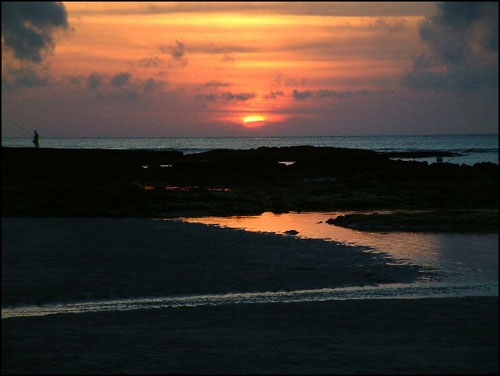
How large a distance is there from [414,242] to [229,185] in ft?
108

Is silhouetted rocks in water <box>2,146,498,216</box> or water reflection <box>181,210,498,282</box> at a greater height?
silhouetted rocks in water <box>2,146,498,216</box>

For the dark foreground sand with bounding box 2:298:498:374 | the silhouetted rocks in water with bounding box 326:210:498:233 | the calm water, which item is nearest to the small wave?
the calm water

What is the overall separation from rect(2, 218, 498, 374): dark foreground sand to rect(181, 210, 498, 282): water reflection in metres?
1.55

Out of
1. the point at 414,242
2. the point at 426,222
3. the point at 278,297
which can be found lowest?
the point at 278,297

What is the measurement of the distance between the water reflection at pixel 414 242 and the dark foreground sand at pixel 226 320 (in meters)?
1.55

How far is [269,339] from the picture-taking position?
13.0 m

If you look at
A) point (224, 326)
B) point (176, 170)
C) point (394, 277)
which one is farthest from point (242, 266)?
point (176, 170)

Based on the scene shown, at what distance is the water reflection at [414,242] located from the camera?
20875mm

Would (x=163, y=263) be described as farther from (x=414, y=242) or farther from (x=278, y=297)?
A: (x=414, y=242)

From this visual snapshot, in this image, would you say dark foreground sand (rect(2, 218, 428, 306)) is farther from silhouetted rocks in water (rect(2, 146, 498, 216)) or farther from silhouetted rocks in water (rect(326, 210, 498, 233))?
silhouetted rocks in water (rect(2, 146, 498, 216))

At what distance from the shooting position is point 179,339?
1294cm

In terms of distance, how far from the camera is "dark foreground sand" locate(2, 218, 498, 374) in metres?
11.5

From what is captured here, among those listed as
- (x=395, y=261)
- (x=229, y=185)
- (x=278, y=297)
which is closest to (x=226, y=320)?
(x=278, y=297)

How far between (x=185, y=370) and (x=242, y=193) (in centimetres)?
3939
